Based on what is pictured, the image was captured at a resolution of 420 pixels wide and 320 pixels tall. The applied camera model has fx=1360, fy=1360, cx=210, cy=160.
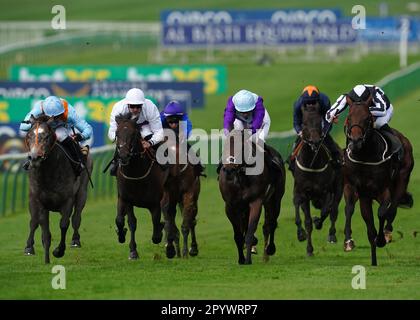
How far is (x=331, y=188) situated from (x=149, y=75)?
85.0 feet

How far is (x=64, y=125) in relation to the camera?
1544 centimetres

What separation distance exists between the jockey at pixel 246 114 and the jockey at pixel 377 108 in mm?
942

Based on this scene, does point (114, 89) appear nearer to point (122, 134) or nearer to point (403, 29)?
point (403, 29)

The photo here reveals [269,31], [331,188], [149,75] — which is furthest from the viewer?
[269,31]

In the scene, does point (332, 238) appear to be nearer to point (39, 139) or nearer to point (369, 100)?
point (369, 100)

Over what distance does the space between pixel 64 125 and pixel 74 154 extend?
35cm

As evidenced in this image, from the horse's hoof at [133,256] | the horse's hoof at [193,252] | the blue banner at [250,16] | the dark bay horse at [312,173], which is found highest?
the blue banner at [250,16]

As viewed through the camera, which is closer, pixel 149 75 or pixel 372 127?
pixel 372 127

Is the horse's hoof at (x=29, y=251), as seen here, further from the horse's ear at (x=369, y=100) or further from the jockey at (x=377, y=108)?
Answer: the horse's ear at (x=369, y=100)

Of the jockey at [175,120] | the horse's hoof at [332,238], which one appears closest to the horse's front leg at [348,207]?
the horse's hoof at [332,238]

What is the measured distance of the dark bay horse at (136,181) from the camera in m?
15.1

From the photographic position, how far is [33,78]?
41719mm

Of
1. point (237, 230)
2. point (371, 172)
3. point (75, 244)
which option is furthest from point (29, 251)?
point (371, 172)
